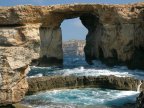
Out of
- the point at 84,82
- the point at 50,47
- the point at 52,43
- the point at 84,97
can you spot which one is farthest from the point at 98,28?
the point at 84,97

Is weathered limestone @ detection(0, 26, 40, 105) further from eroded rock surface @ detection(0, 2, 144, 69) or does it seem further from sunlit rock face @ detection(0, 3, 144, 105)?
eroded rock surface @ detection(0, 2, 144, 69)

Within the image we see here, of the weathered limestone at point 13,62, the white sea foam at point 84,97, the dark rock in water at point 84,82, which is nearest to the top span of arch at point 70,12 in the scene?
the dark rock in water at point 84,82

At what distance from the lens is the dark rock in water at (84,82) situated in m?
28.0

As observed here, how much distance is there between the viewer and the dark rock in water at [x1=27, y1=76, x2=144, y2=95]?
A: 28.0 meters

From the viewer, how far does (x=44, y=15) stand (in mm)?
45812

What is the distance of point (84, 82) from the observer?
29344 mm

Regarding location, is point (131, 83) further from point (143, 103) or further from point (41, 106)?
point (143, 103)

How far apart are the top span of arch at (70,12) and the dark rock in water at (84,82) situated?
13045 mm

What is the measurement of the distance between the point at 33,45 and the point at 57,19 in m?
A: 33.5

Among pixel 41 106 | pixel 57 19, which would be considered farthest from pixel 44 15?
pixel 41 106

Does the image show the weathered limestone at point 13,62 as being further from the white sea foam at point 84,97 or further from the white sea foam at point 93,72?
the white sea foam at point 93,72

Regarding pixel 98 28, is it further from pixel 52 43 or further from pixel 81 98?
pixel 81 98

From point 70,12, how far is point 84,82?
20.3 meters

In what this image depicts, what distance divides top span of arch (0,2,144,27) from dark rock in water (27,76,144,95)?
514 inches
